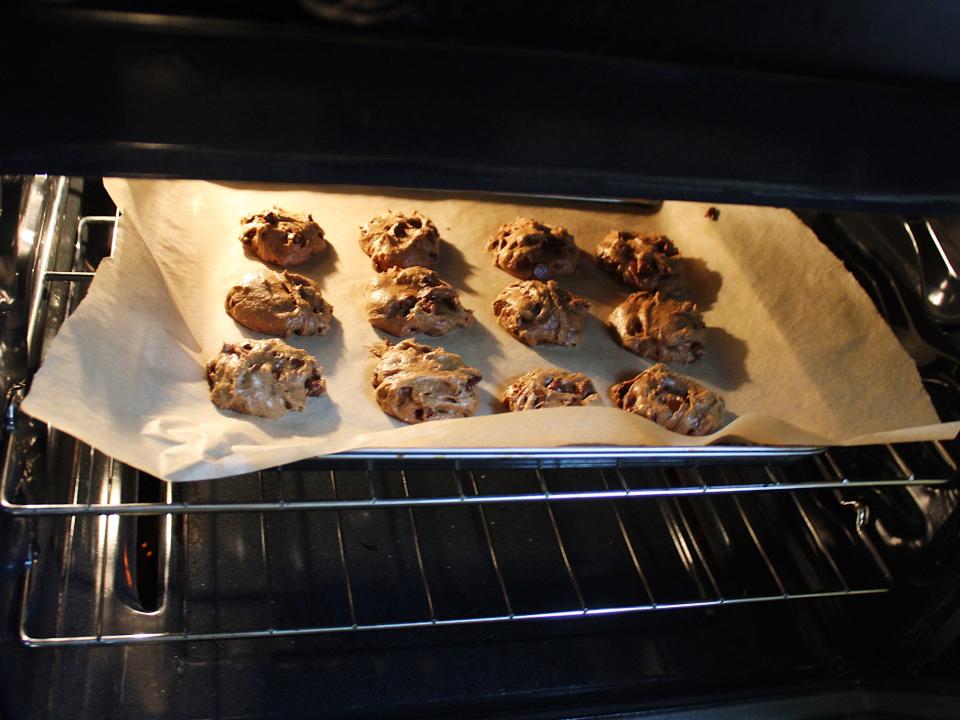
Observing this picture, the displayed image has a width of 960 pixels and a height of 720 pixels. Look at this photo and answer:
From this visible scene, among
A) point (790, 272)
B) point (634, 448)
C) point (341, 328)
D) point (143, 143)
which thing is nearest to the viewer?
point (143, 143)

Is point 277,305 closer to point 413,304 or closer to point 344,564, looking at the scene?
point 413,304

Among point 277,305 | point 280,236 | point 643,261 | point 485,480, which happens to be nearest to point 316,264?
point 280,236

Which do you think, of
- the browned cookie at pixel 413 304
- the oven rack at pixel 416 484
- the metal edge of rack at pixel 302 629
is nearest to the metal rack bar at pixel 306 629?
the metal edge of rack at pixel 302 629

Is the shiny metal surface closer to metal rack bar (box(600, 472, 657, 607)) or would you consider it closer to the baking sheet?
the baking sheet

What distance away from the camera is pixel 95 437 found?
1114mm

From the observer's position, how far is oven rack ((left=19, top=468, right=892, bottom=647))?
127cm

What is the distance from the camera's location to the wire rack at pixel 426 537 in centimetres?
125

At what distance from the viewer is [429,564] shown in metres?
1.44

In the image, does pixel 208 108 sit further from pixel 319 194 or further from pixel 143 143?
pixel 319 194

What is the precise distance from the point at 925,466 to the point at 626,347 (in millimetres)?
536

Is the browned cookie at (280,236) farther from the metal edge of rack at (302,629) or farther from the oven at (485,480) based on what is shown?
the metal edge of rack at (302,629)

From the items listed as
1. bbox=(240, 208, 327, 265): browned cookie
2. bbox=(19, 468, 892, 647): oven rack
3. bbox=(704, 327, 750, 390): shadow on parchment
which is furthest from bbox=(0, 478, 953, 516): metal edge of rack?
bbox=(240, 208, 327, 265): browned cookie

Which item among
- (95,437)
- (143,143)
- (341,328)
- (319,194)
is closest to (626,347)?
(341,328)

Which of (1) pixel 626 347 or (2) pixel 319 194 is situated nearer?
(1) pixel 626 347
